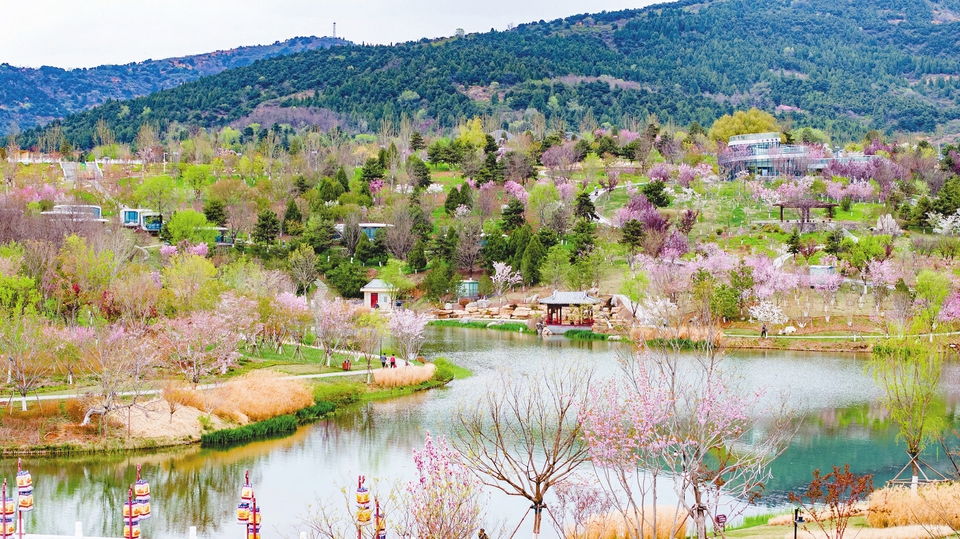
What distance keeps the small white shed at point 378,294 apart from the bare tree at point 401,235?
6.33 m

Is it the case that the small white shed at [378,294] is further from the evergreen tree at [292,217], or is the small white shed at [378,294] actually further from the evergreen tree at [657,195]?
the evergreen tree at [657,195]

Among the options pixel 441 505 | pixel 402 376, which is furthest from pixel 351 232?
pixel 441 505

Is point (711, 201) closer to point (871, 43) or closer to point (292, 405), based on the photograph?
point (292, 405)

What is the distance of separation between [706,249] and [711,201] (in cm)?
1303

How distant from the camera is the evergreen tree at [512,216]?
65.4 meters

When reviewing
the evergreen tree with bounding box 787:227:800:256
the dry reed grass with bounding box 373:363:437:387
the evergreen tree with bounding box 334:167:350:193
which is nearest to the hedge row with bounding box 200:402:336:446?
the dry reed grass with bounding box 373:363:437:387

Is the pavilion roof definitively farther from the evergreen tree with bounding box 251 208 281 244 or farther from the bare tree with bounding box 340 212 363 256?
the evergreen tree with bounding box 251 208 281 244

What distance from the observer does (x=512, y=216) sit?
6544 centimetres

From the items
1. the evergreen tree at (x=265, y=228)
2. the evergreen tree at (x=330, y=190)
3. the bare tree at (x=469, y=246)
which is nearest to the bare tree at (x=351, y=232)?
the evergreen tree at (x=265, y=228)

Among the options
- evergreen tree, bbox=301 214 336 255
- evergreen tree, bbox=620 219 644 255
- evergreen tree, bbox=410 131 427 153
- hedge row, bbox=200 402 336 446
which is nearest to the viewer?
hedge row, bbox=200 402 336 446

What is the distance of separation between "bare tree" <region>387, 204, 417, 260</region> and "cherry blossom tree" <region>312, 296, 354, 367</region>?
24.1 metres

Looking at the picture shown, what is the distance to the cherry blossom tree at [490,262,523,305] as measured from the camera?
57500mm

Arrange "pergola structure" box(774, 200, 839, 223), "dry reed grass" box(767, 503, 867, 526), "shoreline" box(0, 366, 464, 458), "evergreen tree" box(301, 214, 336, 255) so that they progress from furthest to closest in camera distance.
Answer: "evergreen tree" box(301, 214, 336, 255)
"pergola structure" box(774, 200, 839, 223)
"shoreline" box(0, 366, 464, 458)
"dry reed grass" box(767, 503, 867, 526)

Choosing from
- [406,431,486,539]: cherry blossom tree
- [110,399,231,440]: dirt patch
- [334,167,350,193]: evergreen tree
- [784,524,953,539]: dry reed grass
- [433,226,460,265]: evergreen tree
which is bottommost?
[110,399,231,440]: dirt patch
